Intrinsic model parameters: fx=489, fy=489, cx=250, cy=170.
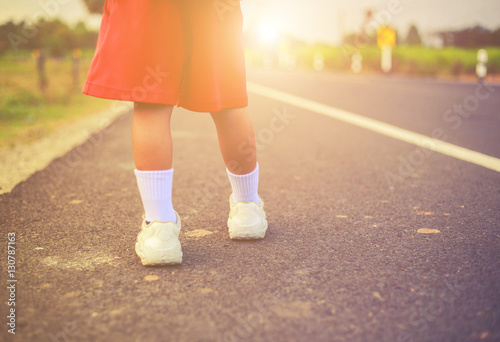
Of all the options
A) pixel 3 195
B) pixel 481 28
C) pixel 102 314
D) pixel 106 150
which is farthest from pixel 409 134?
pixel 481 28

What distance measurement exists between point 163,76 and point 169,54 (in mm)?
85

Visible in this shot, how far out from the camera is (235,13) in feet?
6.34

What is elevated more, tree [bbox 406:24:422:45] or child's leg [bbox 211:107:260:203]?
tree [bbox 406:24:422:45]

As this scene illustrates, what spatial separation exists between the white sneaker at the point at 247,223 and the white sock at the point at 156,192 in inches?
12.5

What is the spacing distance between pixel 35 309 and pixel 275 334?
712mm

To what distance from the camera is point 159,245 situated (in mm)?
1759

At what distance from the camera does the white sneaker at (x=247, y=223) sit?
2.04 meters

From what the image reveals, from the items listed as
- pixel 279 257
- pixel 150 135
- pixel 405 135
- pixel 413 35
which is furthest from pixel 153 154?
pixel 413 35

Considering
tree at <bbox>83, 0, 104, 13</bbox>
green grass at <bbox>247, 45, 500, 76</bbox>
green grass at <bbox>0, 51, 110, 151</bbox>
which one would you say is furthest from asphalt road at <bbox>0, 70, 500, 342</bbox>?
tree at <bbox>83, 0, 104, 13</bbox>

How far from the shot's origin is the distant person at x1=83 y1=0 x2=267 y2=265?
1.74 meters

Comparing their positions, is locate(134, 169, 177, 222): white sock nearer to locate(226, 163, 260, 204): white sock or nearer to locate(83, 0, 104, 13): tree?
locate(226, 163, 260, 204): white sock

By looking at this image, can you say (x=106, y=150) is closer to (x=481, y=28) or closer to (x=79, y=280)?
(x=79, y=280)

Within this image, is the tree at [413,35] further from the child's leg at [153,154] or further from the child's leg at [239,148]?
the child's leg at [153,154]

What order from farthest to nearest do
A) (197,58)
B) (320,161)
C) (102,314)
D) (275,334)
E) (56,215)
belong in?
(320,161)
(56,215)
(197,58)
(102,314)
(275,334)
